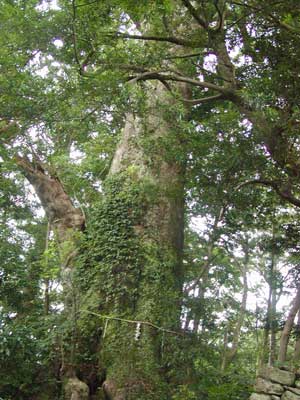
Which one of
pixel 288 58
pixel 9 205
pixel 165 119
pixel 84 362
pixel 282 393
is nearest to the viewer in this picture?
pixel 282 393

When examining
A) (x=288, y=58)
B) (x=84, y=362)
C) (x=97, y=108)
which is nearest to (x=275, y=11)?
(x=288, y=58)

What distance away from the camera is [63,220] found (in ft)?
25.0

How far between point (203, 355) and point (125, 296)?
1432 mm

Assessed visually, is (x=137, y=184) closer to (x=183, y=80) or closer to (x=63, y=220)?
(x=63, y=220)

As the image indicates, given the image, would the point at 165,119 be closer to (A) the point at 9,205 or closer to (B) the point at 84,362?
(B) the point at 84,362

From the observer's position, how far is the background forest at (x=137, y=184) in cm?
555

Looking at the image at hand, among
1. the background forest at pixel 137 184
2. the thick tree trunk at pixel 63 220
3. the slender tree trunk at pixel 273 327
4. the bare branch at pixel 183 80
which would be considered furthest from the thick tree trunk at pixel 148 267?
the slender tree trunk at pixel 273 327

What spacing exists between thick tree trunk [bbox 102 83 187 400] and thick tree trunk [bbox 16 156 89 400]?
571 millimetres

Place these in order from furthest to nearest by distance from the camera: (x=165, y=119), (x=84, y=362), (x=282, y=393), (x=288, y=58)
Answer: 1. (x=165, y=119)
2. (x=84, y=362)
3. (x=288, y=58)
4. (x=282, y=393)

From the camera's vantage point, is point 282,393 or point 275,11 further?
point 275,11

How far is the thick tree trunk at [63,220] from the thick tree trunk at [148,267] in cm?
57

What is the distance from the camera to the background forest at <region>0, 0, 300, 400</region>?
18.2 feet

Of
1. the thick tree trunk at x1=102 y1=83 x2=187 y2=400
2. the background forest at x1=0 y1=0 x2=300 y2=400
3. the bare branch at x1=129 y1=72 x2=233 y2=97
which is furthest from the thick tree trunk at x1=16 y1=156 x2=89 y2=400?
the bare branch at x1=129 y1=72 x2=233 y2=97

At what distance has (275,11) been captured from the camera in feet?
18.2
